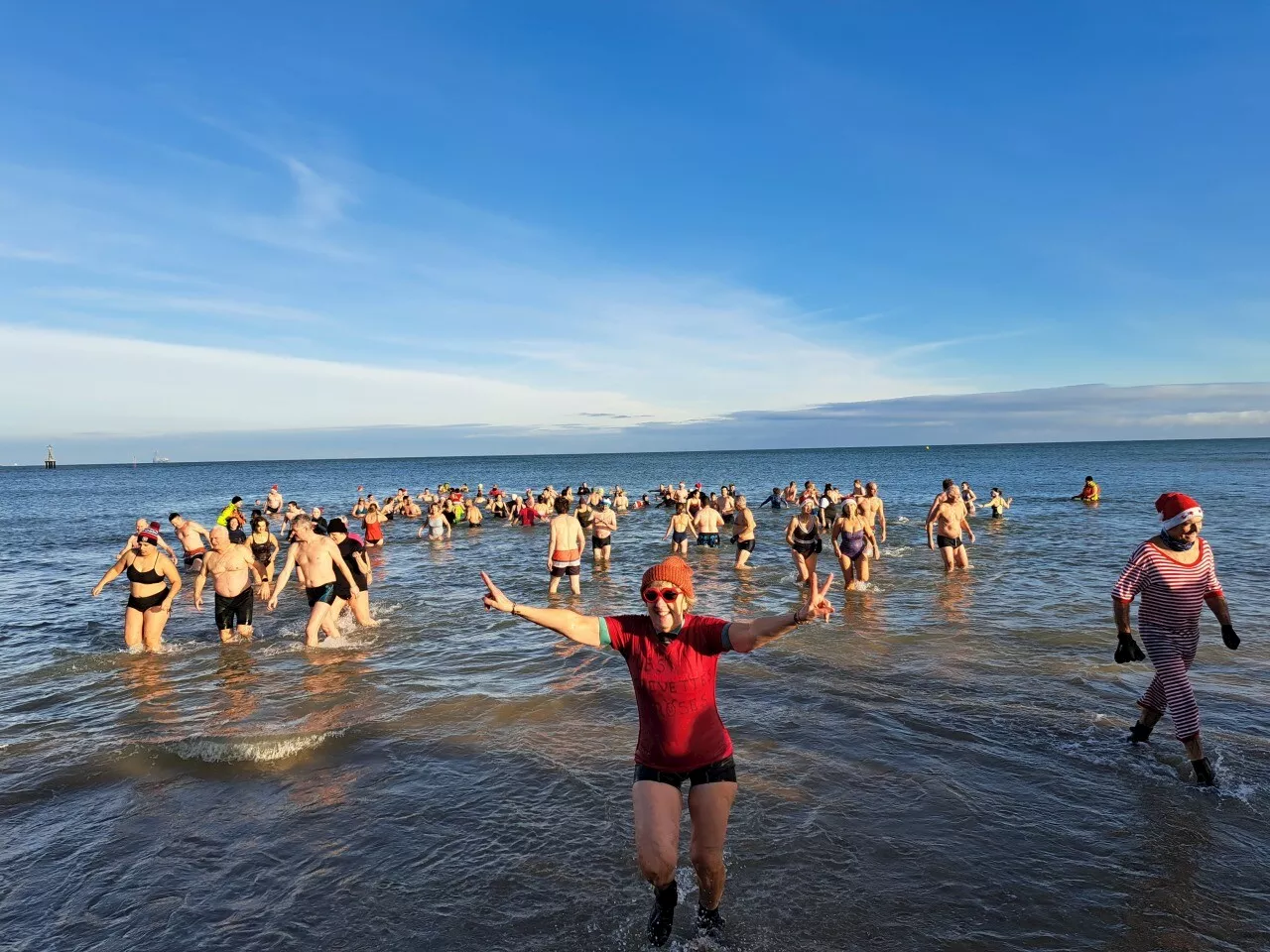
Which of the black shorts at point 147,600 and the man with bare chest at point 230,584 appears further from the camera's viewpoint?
the man with bare chest at point 230,584

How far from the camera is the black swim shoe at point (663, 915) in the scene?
3584 millimetres

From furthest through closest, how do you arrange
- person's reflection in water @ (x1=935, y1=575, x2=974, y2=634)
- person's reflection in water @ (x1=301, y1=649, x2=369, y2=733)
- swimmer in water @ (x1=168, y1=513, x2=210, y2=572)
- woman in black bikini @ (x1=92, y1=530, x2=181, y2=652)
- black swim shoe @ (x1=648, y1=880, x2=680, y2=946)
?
swimmer in water @ (x1=168, y1=513, x2=210, y2=572)
person's reflection in water @ (x1=935, y1=575, x2=974, y2=634)
woman in black bikini @ (x1=92, y1=530, x2=181, y2=652)
person's reflection in water @ (x1=301, y1=649, x2=369, y2=733)
black swim shoe @ (x1=648, y1=880, x2=680, y2=946)

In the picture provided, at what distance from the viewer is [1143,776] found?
5352mm

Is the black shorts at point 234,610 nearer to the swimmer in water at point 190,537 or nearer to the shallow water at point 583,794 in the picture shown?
the shallow water at point 583,794

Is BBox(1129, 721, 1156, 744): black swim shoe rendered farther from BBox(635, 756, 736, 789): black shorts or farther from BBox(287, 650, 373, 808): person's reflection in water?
BBox(287, 650, 373, 808): person's reflection in water

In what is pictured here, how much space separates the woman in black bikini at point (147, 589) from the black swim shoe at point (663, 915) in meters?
8.65

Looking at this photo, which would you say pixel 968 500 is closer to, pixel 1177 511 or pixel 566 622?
pixel 1177 511

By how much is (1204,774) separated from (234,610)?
1137 centimetres

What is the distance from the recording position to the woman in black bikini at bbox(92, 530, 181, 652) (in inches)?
377

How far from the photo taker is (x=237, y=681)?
8.56m

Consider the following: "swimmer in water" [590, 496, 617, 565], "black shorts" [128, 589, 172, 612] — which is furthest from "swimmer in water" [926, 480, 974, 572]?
"black shorts" [128, 589, 172, 612]

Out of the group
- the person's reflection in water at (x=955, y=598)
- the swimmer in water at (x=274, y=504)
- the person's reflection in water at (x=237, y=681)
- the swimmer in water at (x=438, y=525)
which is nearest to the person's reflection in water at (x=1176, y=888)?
the person's reflection in water at (x=955, y=598)

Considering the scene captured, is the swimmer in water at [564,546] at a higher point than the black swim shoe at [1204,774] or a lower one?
higher

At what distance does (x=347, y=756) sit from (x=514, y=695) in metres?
1.98
